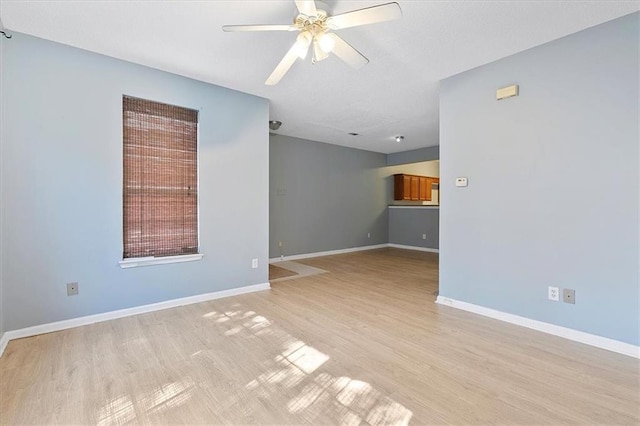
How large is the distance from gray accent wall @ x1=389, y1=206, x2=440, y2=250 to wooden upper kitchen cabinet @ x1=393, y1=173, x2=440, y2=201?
440mm

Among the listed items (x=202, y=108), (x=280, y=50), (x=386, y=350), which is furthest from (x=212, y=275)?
(x=280, y=50)

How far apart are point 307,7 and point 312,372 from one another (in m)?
2.35

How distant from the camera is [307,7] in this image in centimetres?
181

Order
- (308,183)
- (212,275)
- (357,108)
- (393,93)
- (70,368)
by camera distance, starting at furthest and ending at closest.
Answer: (308,183)
(357,108)
(393,93)
(212,275)
(70,368)

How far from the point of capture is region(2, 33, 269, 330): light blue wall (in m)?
2.42

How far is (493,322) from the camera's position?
278cm

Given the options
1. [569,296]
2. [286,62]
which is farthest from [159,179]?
[569,296]

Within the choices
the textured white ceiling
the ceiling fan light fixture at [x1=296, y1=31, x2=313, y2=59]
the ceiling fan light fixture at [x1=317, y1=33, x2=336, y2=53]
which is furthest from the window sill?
the ceiling fan light fixture at [x1=317, y1=33, x2=336, y2=53]

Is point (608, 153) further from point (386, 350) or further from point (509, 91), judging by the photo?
point (386, 350)

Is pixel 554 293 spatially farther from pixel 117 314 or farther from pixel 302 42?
pixel 117 314

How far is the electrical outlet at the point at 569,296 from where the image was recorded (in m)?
2.43

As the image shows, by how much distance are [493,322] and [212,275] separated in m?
3.03

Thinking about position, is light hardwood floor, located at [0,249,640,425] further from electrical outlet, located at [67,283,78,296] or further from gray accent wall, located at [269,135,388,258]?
gray accent wall, located at [269,135,388,258]

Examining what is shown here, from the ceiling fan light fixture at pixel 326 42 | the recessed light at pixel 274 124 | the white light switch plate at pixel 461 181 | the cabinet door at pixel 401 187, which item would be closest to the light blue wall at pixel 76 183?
the recessed light at pixel 274 124
